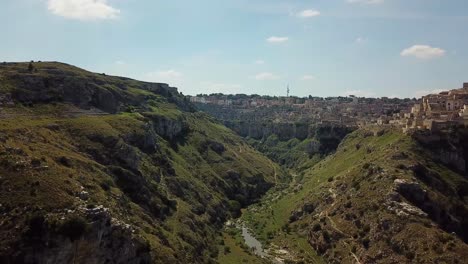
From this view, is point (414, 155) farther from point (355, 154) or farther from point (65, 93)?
point (65, 93)

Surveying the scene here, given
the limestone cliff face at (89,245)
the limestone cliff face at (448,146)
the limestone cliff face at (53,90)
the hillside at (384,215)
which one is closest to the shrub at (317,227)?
the hillside at (384,215)

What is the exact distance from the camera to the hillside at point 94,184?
75.4 meters

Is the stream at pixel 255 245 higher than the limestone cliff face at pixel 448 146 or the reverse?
the reverse

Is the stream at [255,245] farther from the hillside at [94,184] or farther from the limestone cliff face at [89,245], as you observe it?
the limestone cliff face at [89,245]

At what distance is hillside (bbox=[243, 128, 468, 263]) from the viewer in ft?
356

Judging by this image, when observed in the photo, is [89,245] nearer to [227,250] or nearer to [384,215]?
[227,250]

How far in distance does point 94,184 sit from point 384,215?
69.1m

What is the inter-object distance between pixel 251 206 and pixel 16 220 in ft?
405

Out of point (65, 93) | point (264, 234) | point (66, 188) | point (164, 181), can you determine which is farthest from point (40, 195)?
point (264, 234)

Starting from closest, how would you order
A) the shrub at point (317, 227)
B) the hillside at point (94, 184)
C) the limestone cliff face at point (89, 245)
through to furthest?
the limestone cliff face at point (89, 245)
the hillside at point (94, 184)
the shrub at point (317, 227)

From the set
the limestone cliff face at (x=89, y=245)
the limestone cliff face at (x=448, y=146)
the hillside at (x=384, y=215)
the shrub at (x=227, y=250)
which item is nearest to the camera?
the limestone cliff face at (x=89, y=245)

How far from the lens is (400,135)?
164625 mm

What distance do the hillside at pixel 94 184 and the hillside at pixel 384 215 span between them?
25.1 meters

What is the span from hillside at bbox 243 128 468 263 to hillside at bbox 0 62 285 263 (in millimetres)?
25080
